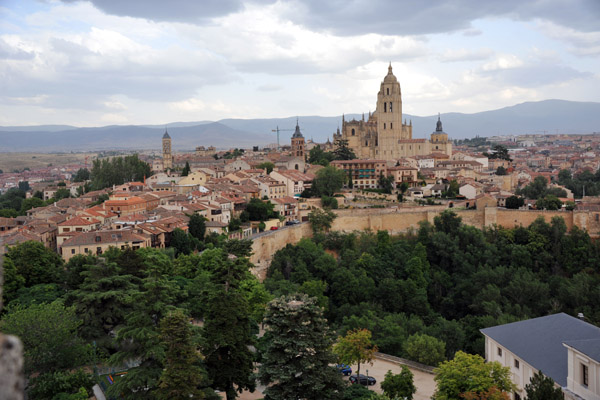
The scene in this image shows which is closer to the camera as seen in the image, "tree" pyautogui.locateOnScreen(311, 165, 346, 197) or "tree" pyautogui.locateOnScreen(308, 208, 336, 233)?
"tree" pyautogui.locateOnScreen(308, 208, 336, 233)

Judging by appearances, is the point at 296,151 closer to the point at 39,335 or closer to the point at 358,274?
the point at 358,274

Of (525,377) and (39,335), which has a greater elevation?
(39,335)

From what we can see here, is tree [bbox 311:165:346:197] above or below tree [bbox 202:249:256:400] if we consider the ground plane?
above

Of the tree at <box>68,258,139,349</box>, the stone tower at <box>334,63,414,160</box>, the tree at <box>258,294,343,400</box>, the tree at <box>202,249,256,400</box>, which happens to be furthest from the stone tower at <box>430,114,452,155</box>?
the tree at <box>258,294,343,400</box>

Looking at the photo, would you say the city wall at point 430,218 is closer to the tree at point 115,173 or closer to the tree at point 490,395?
the tree at point 490,395

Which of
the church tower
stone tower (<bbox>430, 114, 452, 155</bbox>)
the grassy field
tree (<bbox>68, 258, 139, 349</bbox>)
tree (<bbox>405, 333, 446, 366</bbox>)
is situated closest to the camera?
tree (<bbox>68, 258, 139, 349</bbox>)

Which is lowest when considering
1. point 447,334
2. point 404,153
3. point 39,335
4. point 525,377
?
point 447,334

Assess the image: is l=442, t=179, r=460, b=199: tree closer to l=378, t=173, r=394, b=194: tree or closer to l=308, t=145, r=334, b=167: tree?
l=378, t=173, r=394, b=194: tree

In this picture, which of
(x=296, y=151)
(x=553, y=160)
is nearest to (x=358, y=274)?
(x=296, y=151)

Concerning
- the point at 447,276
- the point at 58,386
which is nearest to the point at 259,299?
the point at 58,386
